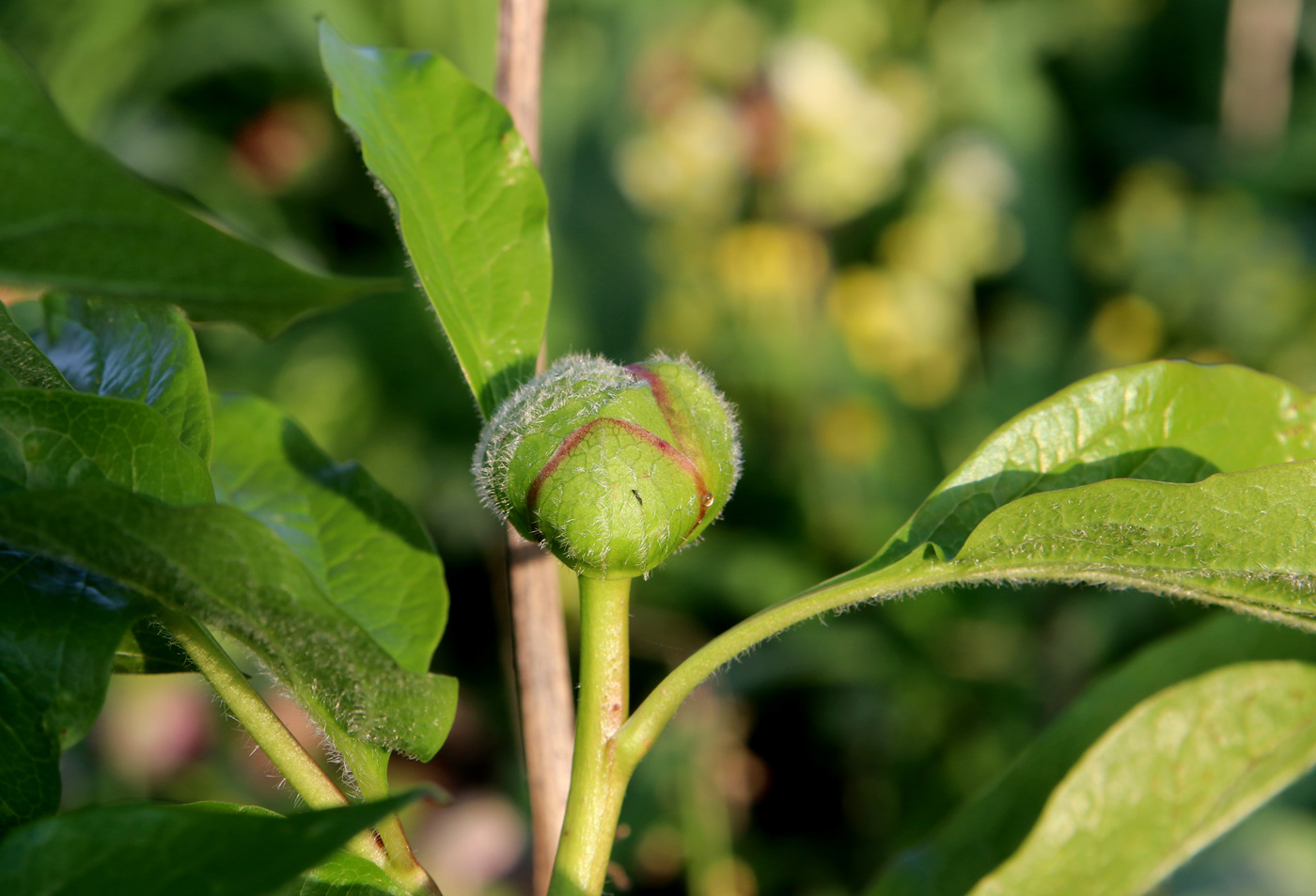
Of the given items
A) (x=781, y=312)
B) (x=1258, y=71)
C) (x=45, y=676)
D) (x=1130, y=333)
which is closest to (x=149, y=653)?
(x=45, y=676)

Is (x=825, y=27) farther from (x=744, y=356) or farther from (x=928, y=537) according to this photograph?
(x=928, y=537)

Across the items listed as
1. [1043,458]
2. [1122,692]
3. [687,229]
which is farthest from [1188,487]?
[687,229]

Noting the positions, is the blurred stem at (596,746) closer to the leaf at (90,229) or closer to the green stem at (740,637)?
the green stem at (740,637)

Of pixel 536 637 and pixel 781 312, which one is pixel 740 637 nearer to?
pixel 536 637

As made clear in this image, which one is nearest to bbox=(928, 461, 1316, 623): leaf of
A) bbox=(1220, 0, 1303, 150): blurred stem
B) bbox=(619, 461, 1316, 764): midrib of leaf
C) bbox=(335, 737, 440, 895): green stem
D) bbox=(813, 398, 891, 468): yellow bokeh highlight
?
bbox=(619, 461, 1316, 764): midrib of leaf

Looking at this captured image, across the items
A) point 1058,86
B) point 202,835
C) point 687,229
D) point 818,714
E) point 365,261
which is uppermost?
point 202,835

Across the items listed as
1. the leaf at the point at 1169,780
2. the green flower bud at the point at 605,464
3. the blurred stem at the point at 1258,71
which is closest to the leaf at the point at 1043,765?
the leaf at the point at 1169,780
